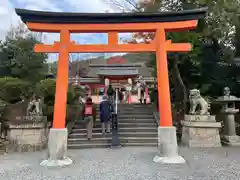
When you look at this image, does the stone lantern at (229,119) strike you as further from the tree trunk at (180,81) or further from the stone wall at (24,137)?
the stone wall at (24,137)

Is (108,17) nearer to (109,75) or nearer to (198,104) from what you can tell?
(198,104)

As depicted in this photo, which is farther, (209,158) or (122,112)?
(122,112)

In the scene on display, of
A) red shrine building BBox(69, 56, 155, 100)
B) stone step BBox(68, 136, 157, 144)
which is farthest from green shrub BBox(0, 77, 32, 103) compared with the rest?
red shrine building BBox(69, 56, 155, 100)

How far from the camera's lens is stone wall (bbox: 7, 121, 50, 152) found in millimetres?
8516

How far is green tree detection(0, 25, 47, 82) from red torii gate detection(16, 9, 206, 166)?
984 centimetres

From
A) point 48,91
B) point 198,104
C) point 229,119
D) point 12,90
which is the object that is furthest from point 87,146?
point 229,119

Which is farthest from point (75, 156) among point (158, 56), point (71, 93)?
point (71, 93)

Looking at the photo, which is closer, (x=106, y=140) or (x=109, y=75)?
(x=106, y=140)

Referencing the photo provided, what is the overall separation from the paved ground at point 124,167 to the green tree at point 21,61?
31.5 feet

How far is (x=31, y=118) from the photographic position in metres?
8.76

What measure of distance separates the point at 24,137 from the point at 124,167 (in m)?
4.27

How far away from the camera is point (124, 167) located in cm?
607

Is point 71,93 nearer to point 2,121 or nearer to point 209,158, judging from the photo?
point 2,121

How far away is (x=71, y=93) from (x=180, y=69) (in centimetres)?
619
